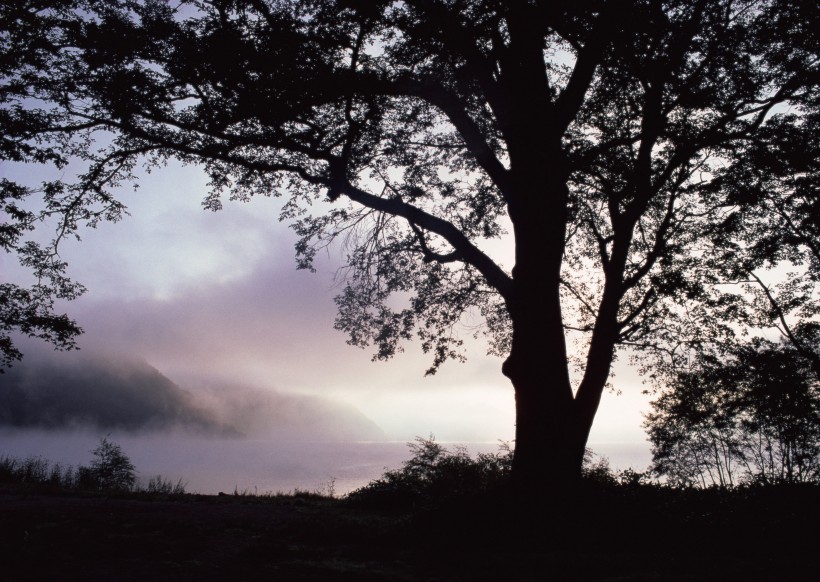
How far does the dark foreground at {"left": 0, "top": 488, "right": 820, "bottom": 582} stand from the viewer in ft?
15.6

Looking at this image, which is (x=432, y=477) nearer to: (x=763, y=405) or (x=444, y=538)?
(x=444, y=538)

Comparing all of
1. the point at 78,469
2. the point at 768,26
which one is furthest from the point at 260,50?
the point at 78,469

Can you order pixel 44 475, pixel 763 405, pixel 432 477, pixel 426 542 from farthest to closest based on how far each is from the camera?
1. pixel 763 405
2. pixel 44 475
3. pixel 432 477
4. pixel 426 542

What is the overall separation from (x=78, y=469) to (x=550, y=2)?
21.1m

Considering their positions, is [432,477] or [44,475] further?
[44,475]

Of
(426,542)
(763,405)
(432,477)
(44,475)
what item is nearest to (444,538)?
(426,542)

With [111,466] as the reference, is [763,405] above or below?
above

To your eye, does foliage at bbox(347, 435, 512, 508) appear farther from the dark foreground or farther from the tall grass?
the tall grass

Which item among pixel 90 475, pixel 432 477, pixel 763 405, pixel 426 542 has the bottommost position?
pixel 90 475

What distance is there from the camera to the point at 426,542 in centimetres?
662

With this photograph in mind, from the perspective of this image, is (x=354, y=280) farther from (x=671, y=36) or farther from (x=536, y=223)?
(x=671, y=36)

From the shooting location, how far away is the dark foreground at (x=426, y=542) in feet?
15.6

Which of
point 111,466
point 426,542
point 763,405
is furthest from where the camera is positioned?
point 763,405

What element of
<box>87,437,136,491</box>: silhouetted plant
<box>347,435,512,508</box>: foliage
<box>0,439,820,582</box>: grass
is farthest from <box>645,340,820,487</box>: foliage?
<box>87,437,136,491</box>: silhouetted plant
